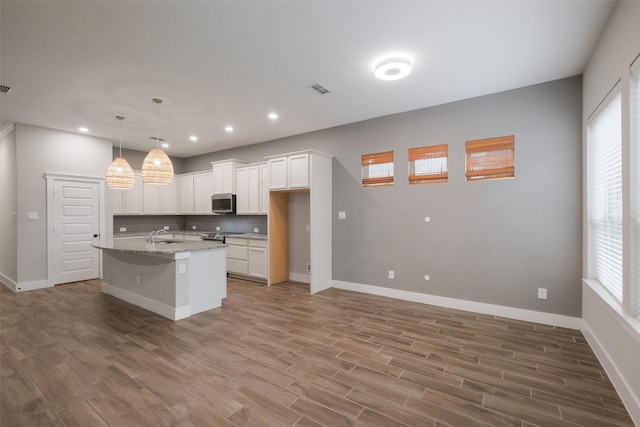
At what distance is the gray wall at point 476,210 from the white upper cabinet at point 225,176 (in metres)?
2.43

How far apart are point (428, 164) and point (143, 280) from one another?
4618mm

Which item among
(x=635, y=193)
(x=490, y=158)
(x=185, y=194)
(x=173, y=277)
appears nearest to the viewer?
(x=635, y=193)

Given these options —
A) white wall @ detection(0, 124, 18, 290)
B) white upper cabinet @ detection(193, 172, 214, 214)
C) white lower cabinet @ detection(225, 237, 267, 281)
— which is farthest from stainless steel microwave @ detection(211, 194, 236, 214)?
white wall @ detection(0, 124, 18, 290)

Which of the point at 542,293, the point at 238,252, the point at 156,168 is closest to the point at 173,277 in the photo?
the point at 156,168

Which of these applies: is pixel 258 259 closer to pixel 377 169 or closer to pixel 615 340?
pixel 377 169

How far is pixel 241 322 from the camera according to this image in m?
3.64

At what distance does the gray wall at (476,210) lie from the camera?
3.45 m

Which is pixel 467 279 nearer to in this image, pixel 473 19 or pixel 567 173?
pixel 567 173

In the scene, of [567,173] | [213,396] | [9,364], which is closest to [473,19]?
[567,173]

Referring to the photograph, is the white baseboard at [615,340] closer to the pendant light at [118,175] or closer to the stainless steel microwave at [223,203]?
the pendant light at [118,175]

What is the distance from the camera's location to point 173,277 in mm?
3697

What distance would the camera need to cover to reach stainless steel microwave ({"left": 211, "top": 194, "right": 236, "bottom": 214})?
21.1ft

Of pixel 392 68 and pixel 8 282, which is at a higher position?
pixel 392 68

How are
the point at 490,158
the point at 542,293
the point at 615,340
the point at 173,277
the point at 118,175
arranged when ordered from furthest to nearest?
1. the point at 118,175
2. the point at 490,158
3. the point at 173,277
4. the point at 542,293
5. the point at 615,340
